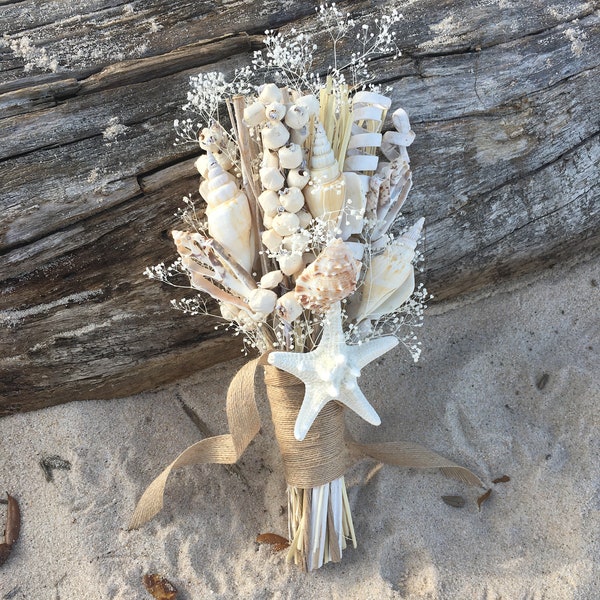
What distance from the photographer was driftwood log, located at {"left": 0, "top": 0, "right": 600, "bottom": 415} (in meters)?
2.04

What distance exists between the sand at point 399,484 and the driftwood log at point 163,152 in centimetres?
16

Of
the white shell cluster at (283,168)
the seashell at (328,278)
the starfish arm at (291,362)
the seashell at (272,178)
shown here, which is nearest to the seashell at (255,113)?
the white shell cluster at (283,168)

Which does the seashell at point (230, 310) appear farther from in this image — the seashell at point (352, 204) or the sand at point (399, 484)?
the sand at point (399, 484)

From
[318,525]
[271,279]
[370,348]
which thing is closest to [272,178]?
[271,279]

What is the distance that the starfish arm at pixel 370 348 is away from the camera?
72.4 inches

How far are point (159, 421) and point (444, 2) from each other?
1727 mm

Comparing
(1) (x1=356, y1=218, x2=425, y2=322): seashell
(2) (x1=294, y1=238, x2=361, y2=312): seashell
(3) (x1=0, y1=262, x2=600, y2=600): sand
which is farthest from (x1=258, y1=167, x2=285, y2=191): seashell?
(3) (x1=0, y1=262, x2=600, y2=600): sand

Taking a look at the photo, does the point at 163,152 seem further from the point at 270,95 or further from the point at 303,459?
the point at 303,459

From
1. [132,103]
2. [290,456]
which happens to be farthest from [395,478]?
[132,103]

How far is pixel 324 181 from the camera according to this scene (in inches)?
67.7

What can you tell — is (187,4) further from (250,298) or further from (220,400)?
(220,400)

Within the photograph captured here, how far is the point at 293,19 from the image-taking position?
2.19 m

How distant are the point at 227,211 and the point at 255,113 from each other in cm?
26

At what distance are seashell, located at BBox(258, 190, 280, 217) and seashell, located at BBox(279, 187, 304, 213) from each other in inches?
0.7
